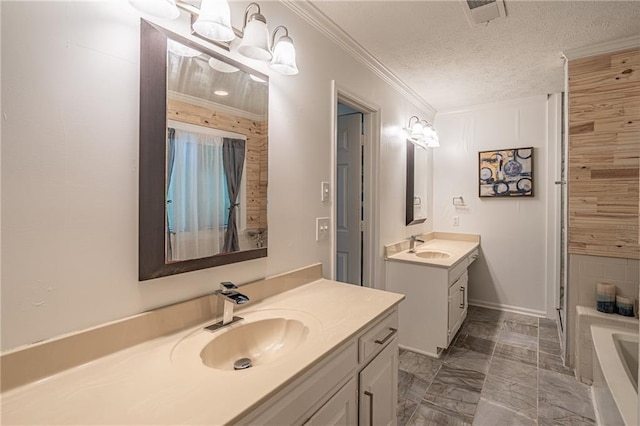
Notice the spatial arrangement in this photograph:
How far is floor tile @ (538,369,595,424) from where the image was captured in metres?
1.75

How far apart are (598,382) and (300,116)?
6.67 feet

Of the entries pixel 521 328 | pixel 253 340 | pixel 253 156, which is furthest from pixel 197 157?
pixel 521 328

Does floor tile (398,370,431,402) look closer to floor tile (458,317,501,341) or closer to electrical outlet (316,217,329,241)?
floor tile (458,317,501,341)

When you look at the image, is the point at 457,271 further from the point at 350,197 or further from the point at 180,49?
the point at 180,49

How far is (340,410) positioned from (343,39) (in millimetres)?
2044

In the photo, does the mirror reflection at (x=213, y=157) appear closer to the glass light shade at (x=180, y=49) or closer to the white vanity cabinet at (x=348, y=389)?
the glass light shade at (x=180, y=49)

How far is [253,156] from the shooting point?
139 centimetres

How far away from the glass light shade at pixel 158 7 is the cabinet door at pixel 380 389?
146 centimetres

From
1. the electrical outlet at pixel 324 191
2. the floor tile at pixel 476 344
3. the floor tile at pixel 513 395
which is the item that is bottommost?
the floor tile at pixel 513 395

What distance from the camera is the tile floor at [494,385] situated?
1761 mm

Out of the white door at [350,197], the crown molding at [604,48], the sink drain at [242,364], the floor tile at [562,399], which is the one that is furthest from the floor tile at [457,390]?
the crown molding at [604,48]

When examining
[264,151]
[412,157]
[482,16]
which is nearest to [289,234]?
[264,151]

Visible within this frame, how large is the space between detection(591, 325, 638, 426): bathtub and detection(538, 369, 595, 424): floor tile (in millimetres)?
316

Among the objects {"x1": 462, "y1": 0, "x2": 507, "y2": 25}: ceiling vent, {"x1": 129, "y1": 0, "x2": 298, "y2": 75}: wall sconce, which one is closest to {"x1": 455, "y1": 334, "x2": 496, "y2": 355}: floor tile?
{"x1": 462, "y1": 0, "x2": 507, "y2": 25}: ceiling vent
